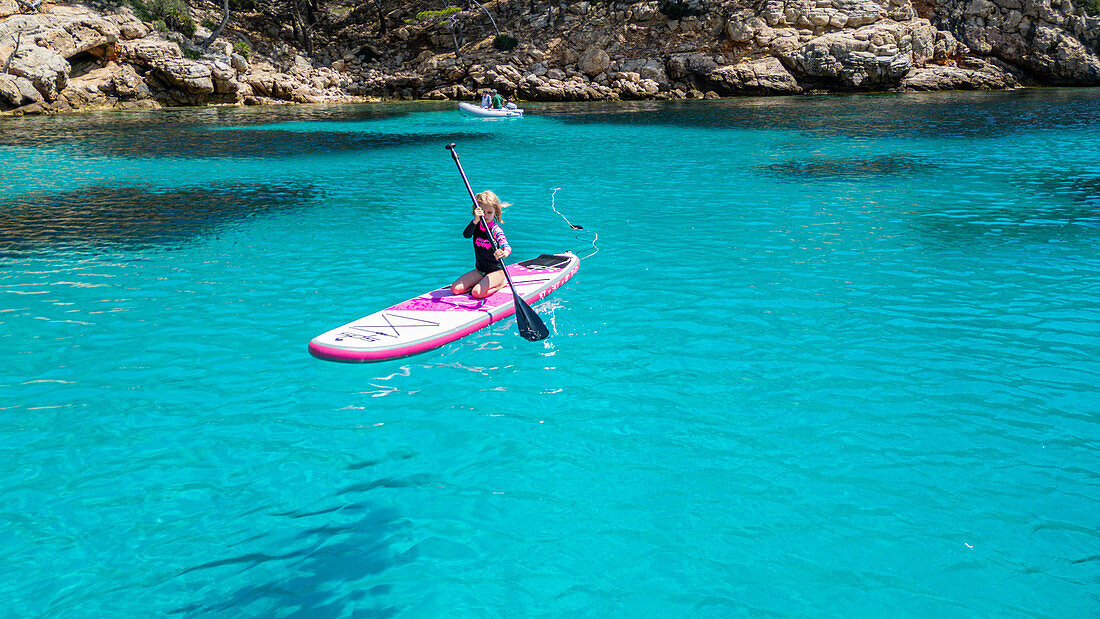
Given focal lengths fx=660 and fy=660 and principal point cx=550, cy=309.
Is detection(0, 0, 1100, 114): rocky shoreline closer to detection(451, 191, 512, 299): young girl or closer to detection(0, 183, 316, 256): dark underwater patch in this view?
detection(0, 183, 316, 256): dark underwater patch

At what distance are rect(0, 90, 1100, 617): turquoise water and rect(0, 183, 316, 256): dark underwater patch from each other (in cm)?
21

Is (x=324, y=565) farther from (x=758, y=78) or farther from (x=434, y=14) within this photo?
(x=434, y=14)

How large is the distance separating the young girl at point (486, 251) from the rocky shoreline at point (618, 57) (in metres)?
44.2

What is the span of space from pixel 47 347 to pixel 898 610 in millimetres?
10372

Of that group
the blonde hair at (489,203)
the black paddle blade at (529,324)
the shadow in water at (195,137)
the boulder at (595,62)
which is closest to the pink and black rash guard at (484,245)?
the blonde hair at (489,203)

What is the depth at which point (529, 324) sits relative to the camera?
9.20 meters

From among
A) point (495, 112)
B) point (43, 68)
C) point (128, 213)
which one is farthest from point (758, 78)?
point (43, 68)

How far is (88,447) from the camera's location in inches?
262

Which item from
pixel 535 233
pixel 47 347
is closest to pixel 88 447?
pixel 47 347

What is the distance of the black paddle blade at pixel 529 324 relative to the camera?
359 inches

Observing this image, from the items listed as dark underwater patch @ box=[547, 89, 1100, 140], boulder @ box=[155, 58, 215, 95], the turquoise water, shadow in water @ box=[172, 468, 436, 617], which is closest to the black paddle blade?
the turquoise water

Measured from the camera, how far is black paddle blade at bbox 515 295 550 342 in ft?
29.9

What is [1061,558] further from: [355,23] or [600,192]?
[355,23]

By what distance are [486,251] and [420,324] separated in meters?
1.74
